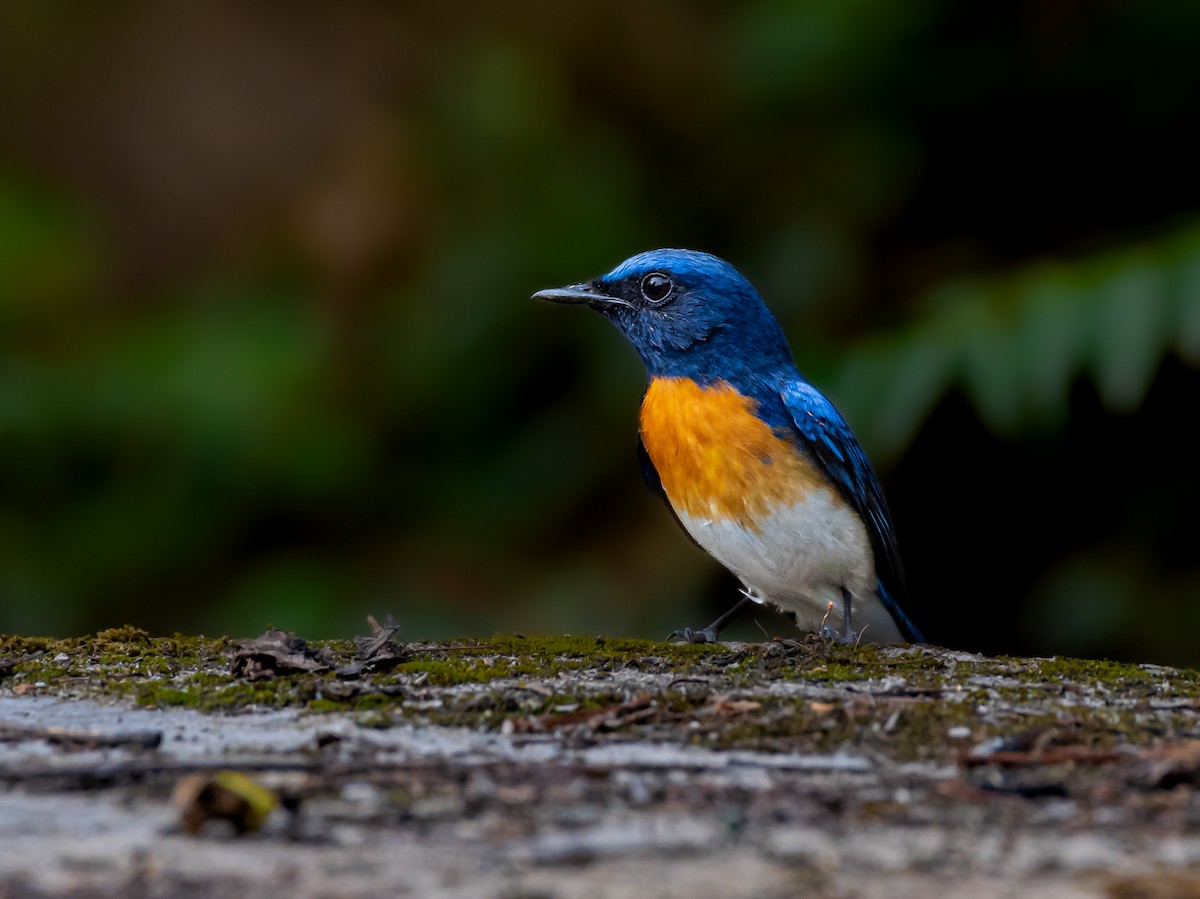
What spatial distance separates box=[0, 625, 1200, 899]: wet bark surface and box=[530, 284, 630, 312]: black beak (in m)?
2.02

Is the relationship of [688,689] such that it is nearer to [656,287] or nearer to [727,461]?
[727,461]

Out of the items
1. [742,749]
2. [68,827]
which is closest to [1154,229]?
[742,749]

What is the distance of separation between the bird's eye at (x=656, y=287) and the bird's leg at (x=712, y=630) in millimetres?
1201

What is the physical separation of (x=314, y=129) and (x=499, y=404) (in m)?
2.72

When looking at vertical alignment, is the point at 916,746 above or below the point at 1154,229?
below

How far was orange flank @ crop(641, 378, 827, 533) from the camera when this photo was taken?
15.9 feet

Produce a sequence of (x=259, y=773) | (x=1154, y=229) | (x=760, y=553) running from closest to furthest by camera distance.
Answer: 1. (x=259, y=773)
2. (x=760, y=553)
3. (x=1154, y=229)

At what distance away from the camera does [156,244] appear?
333 inches

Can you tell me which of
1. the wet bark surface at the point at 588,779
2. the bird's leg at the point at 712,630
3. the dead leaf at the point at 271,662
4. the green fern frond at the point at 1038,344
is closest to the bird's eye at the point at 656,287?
the green fern frond at the point at 1038,344

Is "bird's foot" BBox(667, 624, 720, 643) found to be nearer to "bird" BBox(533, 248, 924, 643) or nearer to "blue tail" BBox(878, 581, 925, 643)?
"bird" BBox(533, 248, 924, 643)

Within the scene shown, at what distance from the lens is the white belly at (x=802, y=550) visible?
4887 mm

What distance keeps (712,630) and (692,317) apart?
1.22 metres

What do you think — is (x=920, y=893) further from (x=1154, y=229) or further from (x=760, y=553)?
Answer: (x=1154, y=229)

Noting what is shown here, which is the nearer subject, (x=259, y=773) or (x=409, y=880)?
(x=409, y=880)
